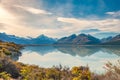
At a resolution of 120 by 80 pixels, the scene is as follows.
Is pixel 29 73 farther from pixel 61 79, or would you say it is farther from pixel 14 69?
pixel 14 69

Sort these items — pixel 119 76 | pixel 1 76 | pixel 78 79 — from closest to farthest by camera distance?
pixel 119 76
pixel 78 79
pixel 1 76

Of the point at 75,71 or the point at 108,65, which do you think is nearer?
the point at 108,65

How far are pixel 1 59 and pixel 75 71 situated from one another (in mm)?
4778

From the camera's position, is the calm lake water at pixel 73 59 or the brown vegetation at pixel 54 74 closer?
the brown vegetation at pixel 54 74

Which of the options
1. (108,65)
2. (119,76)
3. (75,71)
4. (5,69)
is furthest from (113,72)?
(5,69)

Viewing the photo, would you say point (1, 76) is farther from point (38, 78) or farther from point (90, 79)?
point (90, 79)

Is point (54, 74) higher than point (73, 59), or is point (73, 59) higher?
point (54, 74)

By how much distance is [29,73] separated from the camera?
1342cm

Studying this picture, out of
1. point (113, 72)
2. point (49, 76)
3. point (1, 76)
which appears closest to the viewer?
point (113, 72)

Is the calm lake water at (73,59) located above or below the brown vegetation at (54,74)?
below

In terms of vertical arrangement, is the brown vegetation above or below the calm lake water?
above

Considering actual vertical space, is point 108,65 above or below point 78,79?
above

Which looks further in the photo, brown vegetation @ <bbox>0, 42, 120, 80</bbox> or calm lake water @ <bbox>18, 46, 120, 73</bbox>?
calm lake water @ <bbox>18, 46, 120, 73</bbox>

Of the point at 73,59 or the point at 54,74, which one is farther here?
the point at 73,59
